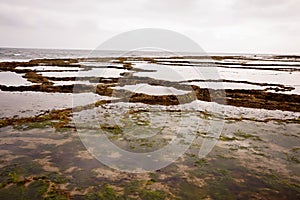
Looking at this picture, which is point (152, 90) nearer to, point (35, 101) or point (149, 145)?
point (35, 101)

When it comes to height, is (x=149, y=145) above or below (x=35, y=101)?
below

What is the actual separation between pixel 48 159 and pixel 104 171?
2.43 metres

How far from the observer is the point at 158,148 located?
10.8m

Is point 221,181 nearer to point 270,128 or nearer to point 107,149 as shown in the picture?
point 107,149

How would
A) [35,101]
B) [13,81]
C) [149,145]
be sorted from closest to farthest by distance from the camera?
[149,145] → [35,101] → [13,81]

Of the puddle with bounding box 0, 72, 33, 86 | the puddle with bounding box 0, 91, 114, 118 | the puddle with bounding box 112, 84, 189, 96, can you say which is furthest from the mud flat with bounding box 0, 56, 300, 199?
the puddle with bounding box 0, 72, 33, 86

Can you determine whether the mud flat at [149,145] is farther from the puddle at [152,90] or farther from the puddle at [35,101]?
the puddle at [152,90]

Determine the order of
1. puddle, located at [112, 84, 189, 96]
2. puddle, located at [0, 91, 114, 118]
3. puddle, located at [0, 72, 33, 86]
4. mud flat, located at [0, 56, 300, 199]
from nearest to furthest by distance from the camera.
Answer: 1. mud flat, located at [0, 56, 300, 199]
2. puddle, located at [0, 91, 114, 118]
3. puddle, located at [112, 84, 189, 96]
4. puddle, located at [0, 72, 33, 86]

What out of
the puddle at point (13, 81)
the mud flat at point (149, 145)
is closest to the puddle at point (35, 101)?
the mud flat at point (149, 145)

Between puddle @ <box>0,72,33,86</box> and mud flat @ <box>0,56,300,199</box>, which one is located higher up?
puddle @ <box>0,72,33,86</box>

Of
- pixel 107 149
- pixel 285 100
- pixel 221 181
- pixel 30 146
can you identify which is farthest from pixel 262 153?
pixel 285 100

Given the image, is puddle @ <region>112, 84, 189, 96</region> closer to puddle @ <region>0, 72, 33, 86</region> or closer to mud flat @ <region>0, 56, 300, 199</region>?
→ mud flat @ <region>0, 56, 300, 199</region>

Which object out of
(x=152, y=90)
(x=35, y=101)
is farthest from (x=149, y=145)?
(x=152, y=90)

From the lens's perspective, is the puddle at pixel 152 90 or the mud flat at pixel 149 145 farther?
the puddle at pixel 152 90
